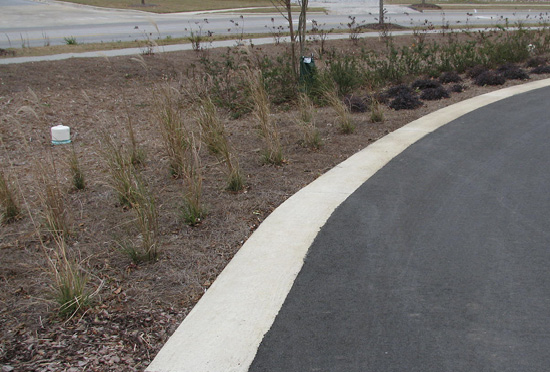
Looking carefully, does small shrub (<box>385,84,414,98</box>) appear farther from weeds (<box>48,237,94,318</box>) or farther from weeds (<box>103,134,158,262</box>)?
weeds (<box>48,237,94,318</box>)

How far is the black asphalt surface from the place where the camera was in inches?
135

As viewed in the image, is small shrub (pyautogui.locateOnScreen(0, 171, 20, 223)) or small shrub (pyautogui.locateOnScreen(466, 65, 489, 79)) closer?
small shrub (pyautogui.locateOnScreen(0, 171, 20, 223))

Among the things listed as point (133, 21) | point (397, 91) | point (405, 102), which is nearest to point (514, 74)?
point (397, 91)

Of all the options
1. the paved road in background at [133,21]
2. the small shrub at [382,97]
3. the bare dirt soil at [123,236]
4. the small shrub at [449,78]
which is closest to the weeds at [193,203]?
the bare dirt soil at [123,236]

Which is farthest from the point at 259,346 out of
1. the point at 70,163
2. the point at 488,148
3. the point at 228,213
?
the point at 488,148

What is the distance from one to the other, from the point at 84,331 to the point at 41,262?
46.1 inches

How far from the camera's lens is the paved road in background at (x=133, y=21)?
65.8 ft

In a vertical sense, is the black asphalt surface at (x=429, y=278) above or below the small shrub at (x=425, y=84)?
below

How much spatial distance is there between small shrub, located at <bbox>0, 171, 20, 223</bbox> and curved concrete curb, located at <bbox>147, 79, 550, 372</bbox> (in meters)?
2.43

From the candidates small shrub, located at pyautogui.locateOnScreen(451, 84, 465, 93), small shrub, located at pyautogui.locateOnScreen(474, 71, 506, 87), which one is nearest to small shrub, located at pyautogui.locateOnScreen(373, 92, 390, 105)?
small shrub, located at pyautogui.locateOnScreen(451, 84, 465, 93)

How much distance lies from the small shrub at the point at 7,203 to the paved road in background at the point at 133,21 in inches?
491

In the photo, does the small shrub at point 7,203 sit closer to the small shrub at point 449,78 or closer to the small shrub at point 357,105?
the small shrub at point 357,105

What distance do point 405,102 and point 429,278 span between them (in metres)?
6.09

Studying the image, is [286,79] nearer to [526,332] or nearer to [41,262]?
[41,262]
